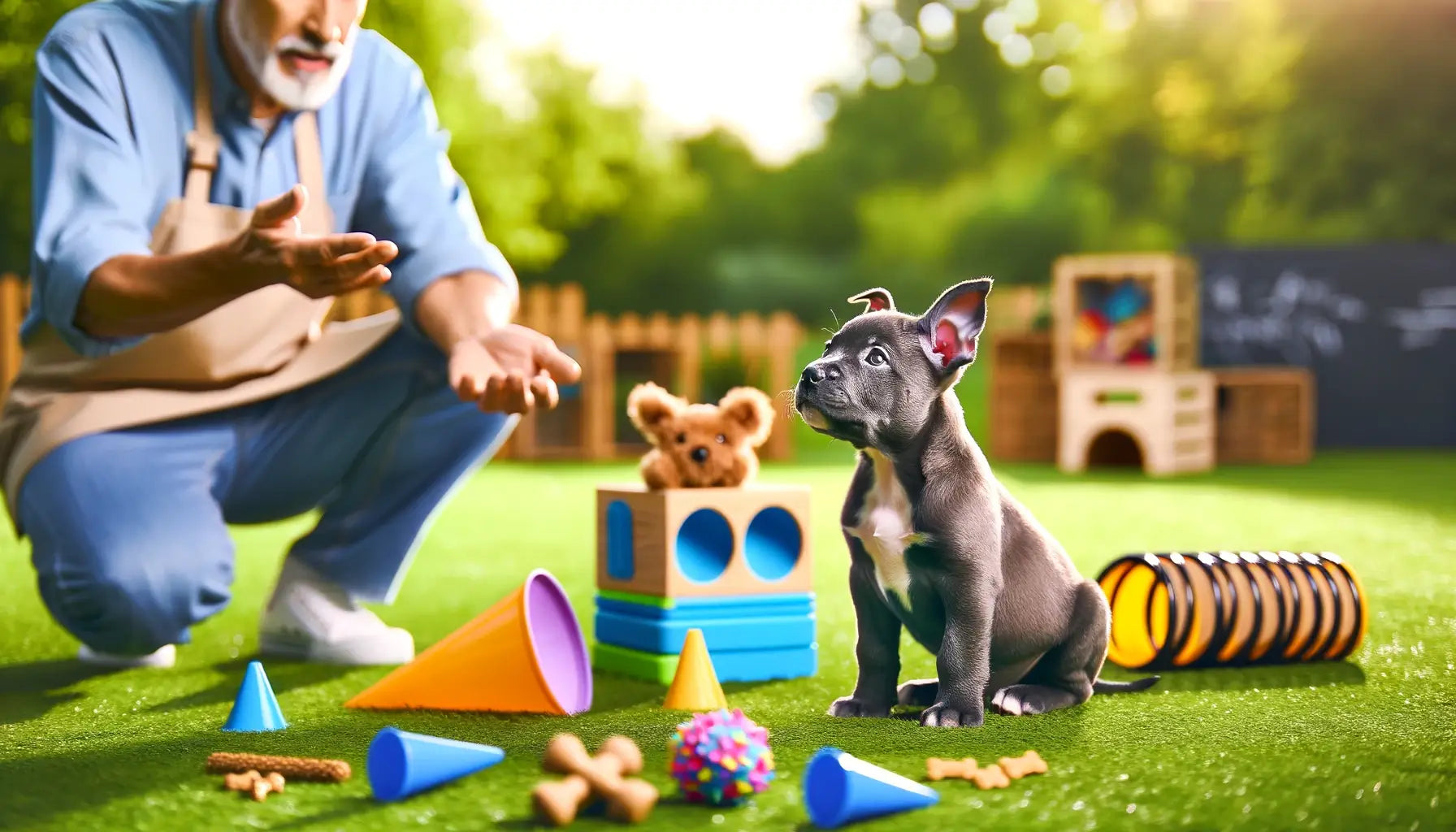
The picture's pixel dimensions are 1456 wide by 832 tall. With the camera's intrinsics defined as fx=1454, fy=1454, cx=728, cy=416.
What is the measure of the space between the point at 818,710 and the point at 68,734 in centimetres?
131

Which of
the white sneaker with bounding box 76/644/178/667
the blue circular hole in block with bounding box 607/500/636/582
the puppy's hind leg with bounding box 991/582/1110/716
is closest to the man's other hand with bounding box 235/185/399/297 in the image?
the blue circular hole in block with bounding box 607/500/636/582

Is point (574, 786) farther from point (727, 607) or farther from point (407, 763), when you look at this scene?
point (727, 607)

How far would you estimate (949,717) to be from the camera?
247 cm

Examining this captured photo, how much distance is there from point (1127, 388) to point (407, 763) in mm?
7886

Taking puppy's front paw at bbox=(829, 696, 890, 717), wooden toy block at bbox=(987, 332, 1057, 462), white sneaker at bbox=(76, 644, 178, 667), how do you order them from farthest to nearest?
wooden toy block at bbox=(987, 332, 1057, 462), white sneaker at bbox=(76, 644, 178, 667), puppy's front paw at bbox=(829, 696, 890, 717)

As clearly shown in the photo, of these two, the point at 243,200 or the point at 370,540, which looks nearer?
the point at 243,200

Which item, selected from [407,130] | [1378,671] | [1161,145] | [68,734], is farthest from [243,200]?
[1161,145]

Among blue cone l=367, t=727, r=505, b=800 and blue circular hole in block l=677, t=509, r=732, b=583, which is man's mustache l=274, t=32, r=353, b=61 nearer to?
blue circular hole in block l=677, t=509, r=732, b=583

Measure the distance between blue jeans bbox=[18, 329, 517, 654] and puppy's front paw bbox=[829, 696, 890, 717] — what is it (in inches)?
42.1

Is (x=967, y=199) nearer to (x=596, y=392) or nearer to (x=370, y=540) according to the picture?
(x=596, y=392)

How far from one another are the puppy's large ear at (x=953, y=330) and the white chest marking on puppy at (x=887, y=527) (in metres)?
0.20

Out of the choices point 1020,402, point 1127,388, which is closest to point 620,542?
point 1127,388

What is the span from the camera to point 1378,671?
3.06 m

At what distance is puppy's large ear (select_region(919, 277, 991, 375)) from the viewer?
2521 mm
